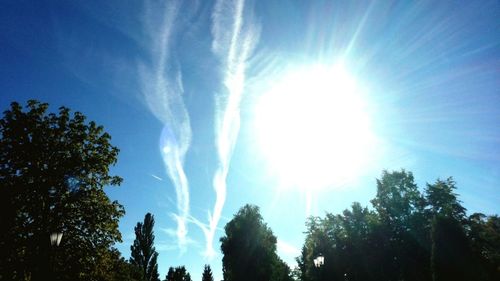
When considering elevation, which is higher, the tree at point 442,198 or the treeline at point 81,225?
the tree at point 442,198

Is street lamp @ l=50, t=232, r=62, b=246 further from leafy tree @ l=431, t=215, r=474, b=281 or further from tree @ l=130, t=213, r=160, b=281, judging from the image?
tree @ l=130, t=213, r=160, b=281

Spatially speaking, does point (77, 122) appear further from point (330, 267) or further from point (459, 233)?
point (330, 267)

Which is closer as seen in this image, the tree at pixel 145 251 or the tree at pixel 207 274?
the tree at pixel 145 251

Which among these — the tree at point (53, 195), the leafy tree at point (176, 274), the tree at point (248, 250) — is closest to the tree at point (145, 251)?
the tree at point (248, 250)

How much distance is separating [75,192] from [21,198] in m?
2.89

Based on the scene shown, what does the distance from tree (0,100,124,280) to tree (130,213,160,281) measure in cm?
4454

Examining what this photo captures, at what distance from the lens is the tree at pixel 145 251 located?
61.0 metres

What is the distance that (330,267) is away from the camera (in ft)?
161

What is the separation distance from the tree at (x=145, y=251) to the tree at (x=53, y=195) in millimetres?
44541

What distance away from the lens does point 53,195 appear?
784 inches

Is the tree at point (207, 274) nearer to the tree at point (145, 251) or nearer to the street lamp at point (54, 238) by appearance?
the tree at point (145, 251)

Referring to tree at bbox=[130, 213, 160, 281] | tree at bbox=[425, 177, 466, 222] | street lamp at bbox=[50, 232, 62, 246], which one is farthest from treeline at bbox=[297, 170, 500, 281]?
street lamp at bbox=[50, 232, 62, 246]

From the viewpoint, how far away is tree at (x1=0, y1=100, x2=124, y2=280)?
17844 mm

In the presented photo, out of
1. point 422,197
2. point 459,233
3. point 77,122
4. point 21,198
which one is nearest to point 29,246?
point 21,198
